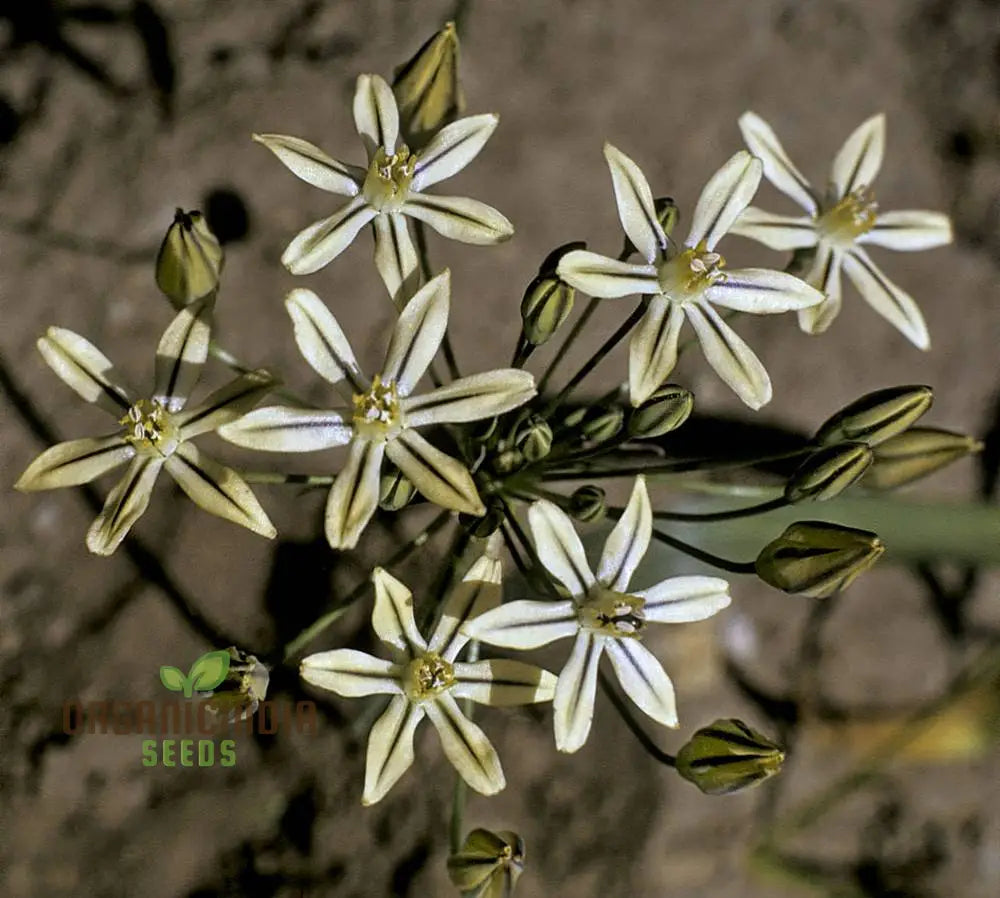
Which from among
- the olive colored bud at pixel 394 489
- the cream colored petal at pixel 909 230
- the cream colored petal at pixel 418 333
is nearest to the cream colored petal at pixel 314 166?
the cream colored petal at pixel 418 333

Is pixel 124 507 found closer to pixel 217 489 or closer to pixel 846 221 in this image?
pixel 217 489

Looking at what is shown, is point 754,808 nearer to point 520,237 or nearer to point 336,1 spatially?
point 520,237

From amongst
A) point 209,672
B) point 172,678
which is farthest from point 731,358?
point 172,678

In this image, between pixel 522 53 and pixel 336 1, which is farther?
pixel 522 53

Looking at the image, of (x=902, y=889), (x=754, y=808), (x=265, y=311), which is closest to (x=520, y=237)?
(x=265, y=311)

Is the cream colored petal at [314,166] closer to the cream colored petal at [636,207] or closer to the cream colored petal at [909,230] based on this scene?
the cream colored petal at [636,207]
